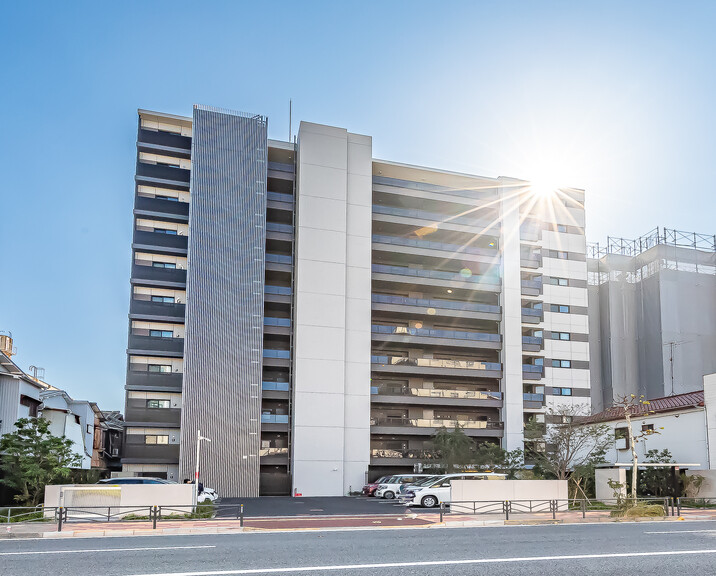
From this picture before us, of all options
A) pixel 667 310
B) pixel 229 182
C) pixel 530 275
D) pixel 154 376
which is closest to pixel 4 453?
pixel 154 376

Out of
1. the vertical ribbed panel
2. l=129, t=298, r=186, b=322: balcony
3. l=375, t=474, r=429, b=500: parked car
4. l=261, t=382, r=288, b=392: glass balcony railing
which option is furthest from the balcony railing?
l=129, t=298, r=186, b=322: balcony

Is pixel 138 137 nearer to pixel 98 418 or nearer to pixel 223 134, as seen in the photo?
pixel 223 134

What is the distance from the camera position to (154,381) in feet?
173

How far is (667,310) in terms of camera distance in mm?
68188

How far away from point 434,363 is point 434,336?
2.21m

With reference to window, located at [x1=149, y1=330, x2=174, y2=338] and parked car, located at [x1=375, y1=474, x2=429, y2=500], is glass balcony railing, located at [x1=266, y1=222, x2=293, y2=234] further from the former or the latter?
parked car, located at [x1=375, y1=474, x2=429, y2=500]

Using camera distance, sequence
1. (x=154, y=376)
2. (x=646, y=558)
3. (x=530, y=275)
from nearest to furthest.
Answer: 1. (x=646, y=558)
2. (x=154, y=376)
3. (x=530, y=275)

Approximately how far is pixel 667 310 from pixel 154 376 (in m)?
47.3

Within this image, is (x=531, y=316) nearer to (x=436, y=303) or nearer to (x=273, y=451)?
(x=436, y=303)

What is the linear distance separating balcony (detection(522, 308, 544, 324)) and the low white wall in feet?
106

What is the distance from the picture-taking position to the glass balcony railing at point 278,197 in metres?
56.6

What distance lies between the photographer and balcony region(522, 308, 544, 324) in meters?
62.8

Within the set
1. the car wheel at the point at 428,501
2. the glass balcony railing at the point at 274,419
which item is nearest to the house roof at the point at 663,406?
the car wheel at the point at 428,501

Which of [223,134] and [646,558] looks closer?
[646,558]
